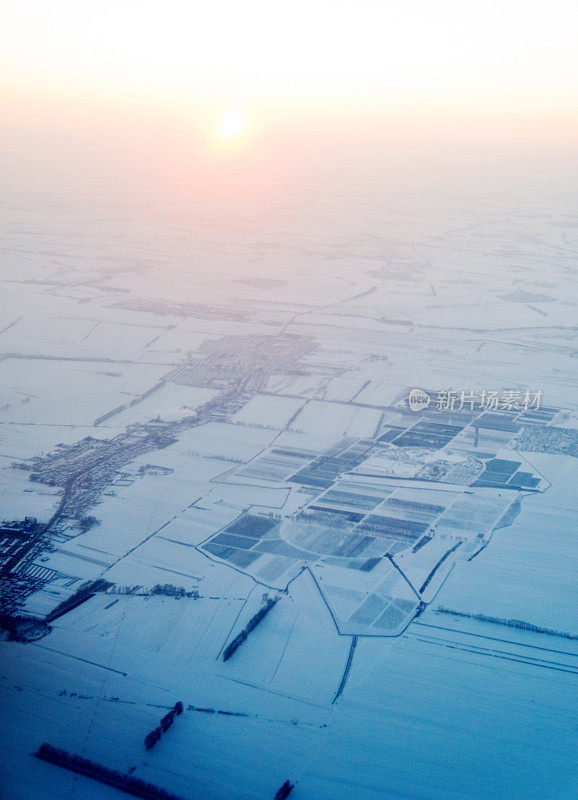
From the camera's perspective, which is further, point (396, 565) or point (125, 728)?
point (396, 565)

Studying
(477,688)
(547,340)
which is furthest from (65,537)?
(547,340)

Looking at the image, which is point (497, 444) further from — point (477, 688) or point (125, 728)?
point (125, 728)

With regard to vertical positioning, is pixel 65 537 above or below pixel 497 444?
above

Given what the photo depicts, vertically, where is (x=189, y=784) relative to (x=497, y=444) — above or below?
above

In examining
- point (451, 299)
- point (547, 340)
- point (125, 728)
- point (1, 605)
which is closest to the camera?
point (125, 728)

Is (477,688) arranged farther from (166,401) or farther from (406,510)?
(166,401)

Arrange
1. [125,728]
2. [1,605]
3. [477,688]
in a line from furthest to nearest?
1. [1,605]
2. [477,688]
3. [125,728]

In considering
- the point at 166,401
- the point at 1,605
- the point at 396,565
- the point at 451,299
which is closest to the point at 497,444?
the point at 396,565

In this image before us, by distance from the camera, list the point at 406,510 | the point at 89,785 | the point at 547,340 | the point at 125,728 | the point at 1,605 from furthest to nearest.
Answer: the point at 547,340, the point at 406,510, the point at 1,605, the point at 125,728, the point at 89,785

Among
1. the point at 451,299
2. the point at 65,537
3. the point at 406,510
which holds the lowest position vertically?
the point at 451,299
